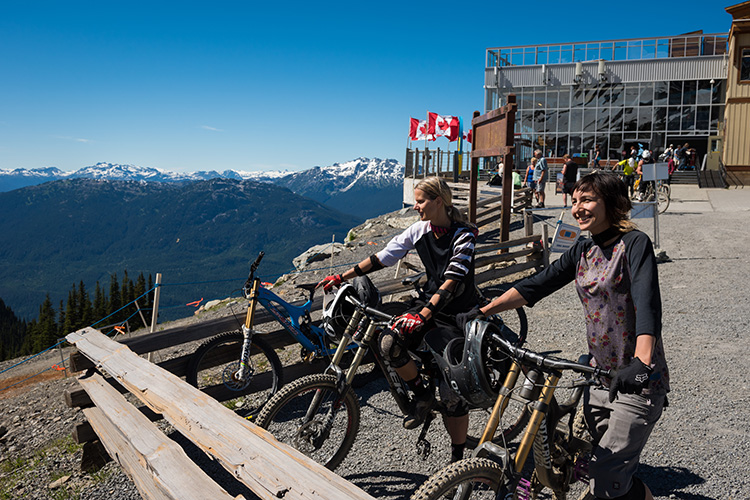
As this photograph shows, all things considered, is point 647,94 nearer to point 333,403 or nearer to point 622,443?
point 333,403

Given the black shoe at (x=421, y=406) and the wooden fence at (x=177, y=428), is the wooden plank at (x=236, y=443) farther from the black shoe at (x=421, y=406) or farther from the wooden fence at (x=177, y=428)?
the black shoe at (x=421, y=406)

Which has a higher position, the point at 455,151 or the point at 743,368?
the point at 455,151

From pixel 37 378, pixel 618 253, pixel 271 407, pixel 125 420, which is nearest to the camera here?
pixel 618 253

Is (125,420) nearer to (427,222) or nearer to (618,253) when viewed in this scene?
(427,222)

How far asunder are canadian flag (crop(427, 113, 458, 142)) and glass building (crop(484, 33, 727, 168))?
37.6ft

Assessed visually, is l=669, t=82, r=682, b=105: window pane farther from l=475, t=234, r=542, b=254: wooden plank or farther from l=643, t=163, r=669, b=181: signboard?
l=475, t=234, r=542, b=254: wooden plank

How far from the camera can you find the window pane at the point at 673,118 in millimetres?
35969

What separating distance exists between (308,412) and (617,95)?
127 feet

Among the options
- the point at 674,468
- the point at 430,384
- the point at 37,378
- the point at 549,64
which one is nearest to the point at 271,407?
the point at 430,384

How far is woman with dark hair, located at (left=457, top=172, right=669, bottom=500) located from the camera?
2.55 m

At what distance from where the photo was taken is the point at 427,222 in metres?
4.08

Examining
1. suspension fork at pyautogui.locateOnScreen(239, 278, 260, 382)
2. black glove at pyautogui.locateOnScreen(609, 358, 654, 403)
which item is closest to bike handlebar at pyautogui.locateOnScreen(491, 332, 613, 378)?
black glove at pyautogui.locateOnScreen(609, 358, 654, 403)

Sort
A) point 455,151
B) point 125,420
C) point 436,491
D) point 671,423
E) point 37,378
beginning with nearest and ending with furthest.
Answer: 1. point 436,491
2. point 125,420
3. point 671,423
4. point 37,378
5. point 455,151

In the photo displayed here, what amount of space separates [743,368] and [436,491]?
17.3 feet
